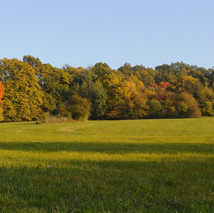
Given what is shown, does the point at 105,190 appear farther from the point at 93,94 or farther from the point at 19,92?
the point at 93,94

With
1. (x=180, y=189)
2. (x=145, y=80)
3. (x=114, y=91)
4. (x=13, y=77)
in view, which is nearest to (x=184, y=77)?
(x=145, y=80)

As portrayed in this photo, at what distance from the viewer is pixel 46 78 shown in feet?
199

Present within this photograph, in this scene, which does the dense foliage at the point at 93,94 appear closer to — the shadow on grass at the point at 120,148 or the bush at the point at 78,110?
the bush at the point at 78,110

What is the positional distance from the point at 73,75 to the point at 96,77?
6749mm

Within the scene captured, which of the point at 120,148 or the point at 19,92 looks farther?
the point at 19,92

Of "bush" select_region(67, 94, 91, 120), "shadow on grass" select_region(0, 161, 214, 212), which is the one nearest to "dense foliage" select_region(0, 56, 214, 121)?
"bush" select_region(67, 94, 91, 120)

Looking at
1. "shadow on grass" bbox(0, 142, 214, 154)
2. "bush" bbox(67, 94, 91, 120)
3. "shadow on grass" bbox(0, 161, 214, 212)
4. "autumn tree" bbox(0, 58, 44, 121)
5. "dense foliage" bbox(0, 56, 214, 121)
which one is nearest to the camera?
"shadow on grass" bbox(0, 161, 214, 212)

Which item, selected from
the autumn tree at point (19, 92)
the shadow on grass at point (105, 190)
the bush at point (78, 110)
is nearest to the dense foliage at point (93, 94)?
the autumn tree at point (19, 92)

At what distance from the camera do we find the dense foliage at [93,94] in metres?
52.9

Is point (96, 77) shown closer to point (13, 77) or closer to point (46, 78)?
point (46, 78)

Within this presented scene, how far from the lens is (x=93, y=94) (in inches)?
2324


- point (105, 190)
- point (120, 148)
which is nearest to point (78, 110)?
point (120, 148)

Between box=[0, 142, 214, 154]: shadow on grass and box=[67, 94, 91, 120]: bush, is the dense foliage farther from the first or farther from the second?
box=[0, 142, 214, 154]: shadow on grass

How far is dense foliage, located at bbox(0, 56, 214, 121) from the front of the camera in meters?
52.9
